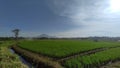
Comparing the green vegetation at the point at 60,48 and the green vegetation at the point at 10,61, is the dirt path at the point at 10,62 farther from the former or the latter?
the green vegetation at the point at 60,48

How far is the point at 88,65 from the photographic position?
23.0 metres

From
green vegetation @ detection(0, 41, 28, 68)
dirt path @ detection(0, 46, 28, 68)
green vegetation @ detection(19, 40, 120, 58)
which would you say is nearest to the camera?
dirt path @ detection(0, 46, 28, 68)

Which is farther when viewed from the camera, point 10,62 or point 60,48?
point 60,48

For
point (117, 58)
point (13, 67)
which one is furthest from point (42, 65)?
point (117, 58)

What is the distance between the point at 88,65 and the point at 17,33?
107750 mm

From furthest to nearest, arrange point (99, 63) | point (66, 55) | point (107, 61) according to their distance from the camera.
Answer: point (66, 55) < point (107, 61) < point (99, 63)

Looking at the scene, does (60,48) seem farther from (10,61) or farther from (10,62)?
(10,62)

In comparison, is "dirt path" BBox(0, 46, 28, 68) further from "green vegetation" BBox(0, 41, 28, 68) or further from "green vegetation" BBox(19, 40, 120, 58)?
"green vegetation" BBox(19, 40, 120, 58)

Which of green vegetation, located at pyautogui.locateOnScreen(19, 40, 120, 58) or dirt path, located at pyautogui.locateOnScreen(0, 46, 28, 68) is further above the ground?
green vegetation, located at pyautogui.locateOnScreen(19, 40, 120, 58)

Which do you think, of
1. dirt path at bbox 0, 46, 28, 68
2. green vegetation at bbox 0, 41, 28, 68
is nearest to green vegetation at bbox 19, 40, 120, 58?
green vegetation at bbox 0, 41, 28, 68

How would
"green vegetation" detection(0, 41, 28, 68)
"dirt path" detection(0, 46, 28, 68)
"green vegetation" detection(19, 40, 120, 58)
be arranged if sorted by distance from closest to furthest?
"dirt path" detection(0, 46, 28, 68) < "green vegetation" detection(0, 41, 28, 68) < "green vegetation" detection(19, 40, 120, 58)

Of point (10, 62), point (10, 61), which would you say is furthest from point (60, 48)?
point (10, 62)

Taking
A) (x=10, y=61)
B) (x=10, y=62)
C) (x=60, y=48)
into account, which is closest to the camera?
(x=10, y=62)

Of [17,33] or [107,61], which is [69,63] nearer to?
[107,61]
